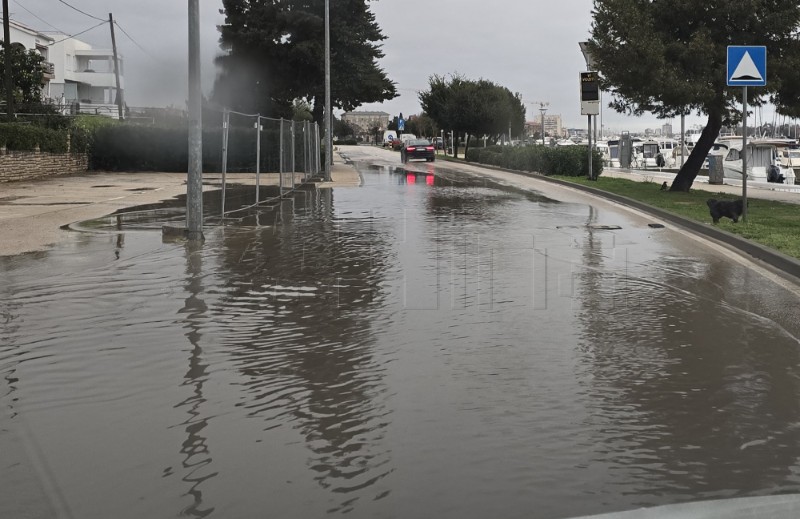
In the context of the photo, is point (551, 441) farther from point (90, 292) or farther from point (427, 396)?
point (90, 292)

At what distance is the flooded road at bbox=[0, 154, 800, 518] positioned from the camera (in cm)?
458

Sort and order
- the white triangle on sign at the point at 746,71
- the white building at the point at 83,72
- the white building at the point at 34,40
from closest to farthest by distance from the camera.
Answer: the white triangle on sign at the point at 746,71 → the white building at the point at 34,40 → the white building at the point at 83,72

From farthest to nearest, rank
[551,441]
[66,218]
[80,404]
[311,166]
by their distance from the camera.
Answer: [311,166]
[66,218]
[80,404]
[551,441]

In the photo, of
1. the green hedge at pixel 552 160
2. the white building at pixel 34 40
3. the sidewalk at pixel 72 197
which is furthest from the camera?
the white building at pixel 34 40

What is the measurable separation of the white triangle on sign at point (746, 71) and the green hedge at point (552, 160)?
19.1 metres

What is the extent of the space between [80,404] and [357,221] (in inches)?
515

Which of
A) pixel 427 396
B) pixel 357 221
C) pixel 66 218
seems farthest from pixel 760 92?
pixel 427 396

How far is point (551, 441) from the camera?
5.26m

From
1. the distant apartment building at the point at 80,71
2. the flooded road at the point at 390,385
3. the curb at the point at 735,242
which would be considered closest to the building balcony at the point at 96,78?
the distant apartment building at the point at 80,71

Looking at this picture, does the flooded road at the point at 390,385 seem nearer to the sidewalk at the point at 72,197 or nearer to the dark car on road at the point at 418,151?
the sidewalk at the point at 72,197

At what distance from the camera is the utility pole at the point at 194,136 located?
15047mm

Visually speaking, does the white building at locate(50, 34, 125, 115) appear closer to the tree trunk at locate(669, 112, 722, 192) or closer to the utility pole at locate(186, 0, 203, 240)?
the tree trunk at locate(669, 112, 722, 192)

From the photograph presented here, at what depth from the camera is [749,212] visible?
66.2 feet

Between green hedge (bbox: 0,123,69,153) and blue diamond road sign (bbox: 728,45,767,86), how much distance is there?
76.2 feet
